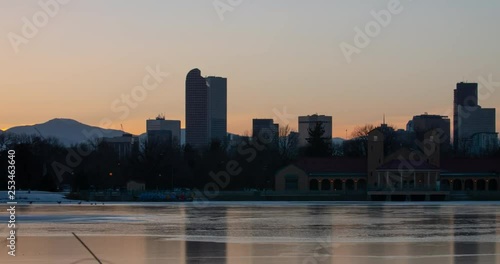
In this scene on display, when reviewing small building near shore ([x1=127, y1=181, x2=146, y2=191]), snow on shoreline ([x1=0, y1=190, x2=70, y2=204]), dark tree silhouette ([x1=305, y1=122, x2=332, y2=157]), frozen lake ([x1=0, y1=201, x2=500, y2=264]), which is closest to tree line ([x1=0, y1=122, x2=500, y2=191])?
dark tree silhouette ([x1=305, y1=122, x2=332, y2=157])

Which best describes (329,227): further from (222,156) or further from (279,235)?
(222,156)

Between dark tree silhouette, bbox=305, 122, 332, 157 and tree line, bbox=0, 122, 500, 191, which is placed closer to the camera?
tree line, bbox=0, 122, 500, 191

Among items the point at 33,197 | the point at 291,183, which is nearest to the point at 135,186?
the point at 291,183

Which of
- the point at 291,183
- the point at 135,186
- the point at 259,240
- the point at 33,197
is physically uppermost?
the point at 291,183

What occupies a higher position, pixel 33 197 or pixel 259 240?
pixel 33 197

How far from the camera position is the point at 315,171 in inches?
4451

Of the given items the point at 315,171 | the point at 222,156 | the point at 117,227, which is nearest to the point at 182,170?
the point at 222,156

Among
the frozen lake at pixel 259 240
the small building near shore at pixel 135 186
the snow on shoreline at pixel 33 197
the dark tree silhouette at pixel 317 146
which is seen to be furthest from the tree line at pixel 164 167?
the frozen lake at pixel 259 240

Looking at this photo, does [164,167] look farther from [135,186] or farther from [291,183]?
[291,183]

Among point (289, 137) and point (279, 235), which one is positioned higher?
point (289, 137)

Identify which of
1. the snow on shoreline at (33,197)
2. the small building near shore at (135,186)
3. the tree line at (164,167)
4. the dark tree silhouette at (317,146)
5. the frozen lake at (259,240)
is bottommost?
the frozen lake at (259,240)

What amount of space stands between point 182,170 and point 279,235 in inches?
3657

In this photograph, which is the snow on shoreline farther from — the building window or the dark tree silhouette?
the dark tree silhouette

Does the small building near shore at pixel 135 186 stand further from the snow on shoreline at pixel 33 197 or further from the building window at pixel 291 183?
the snow on shoreline at pixel 33 197
